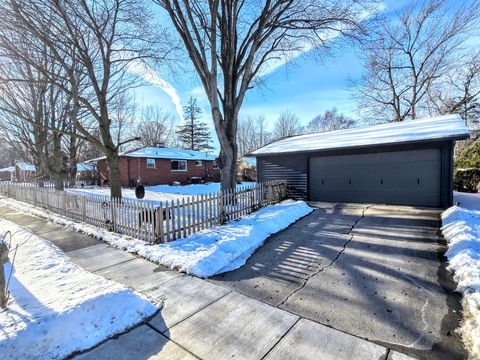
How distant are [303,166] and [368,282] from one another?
8392 millimetres

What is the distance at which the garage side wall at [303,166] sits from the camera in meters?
8.57

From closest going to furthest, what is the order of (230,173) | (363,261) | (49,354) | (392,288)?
(49,354) → (392,288) → (363,261) → (230,173)

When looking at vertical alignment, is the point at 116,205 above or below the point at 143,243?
above

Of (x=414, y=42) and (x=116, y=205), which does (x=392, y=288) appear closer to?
(x=116, y=205)

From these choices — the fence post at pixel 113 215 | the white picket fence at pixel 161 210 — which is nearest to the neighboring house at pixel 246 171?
the white picket fence at pixel 161 210

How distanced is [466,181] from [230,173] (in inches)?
545

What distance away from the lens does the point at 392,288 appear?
11.7 ft

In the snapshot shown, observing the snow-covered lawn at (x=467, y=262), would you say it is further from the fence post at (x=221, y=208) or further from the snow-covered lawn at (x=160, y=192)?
the snow-covered lawn at (x=160, y=192)

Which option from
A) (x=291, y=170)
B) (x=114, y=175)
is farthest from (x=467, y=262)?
(x=114, y=175)

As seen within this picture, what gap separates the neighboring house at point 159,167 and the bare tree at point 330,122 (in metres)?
28.9

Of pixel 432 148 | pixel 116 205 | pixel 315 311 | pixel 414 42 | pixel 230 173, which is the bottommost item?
pixel 315 311

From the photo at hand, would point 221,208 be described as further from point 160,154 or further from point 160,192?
point 160,154

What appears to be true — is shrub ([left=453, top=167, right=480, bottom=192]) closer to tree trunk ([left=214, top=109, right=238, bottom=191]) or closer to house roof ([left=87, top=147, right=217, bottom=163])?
tree trunk ([left=214, top=109, right=238, bottom=191])

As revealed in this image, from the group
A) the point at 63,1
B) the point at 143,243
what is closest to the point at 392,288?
the point at 143,243
